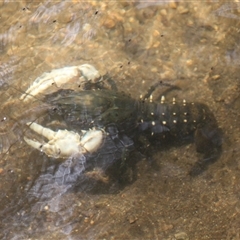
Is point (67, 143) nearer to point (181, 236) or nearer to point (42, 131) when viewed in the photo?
point (42, 131)

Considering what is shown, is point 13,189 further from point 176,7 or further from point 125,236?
point 176,7

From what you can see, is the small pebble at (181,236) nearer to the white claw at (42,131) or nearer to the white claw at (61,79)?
the white claw at (42,131)

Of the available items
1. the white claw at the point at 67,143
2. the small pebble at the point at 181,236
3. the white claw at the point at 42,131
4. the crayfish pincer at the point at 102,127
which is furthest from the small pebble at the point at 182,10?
the small pebble at the point at 181,236

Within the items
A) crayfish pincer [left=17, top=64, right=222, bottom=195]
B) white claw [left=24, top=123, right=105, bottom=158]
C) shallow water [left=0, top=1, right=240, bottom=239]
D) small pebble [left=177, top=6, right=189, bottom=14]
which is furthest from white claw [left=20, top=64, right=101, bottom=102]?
small pebble [left=177, top=6, right=189, bottom=14]

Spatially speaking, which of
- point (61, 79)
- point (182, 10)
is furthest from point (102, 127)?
point (182, 10)

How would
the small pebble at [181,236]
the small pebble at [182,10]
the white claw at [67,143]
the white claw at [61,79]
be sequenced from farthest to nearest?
the small pebble at [182,10] < the white claw at [61,79] < the white claw at [67,143] < the small pebble at [181,236]

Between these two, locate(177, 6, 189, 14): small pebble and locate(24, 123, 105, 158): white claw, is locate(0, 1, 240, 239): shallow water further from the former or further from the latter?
locate(24, 123, 105, 158): white claw
